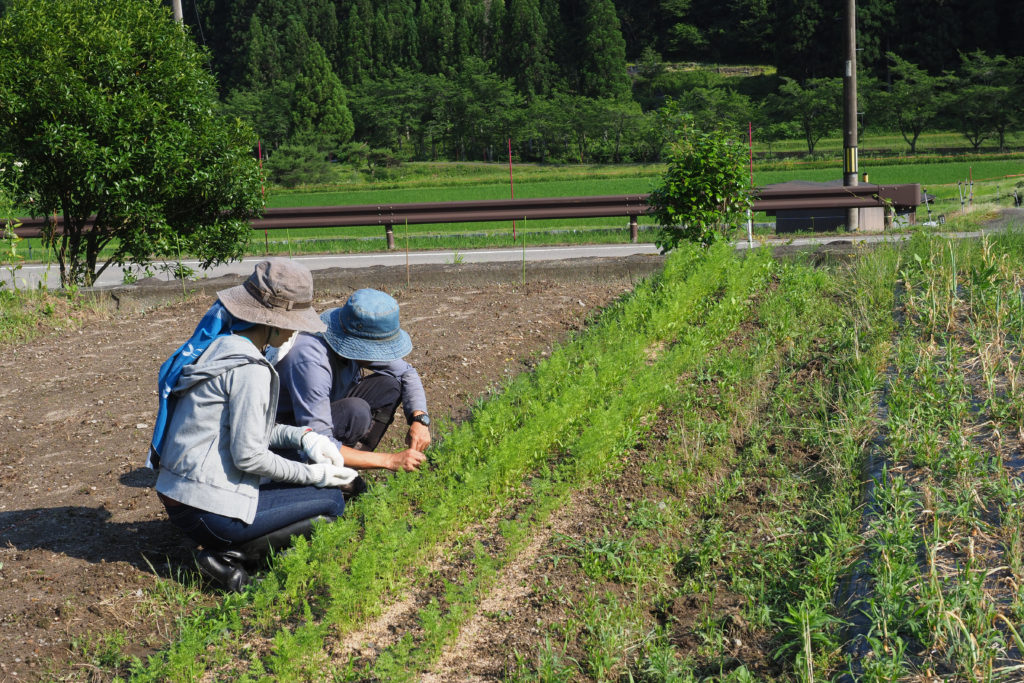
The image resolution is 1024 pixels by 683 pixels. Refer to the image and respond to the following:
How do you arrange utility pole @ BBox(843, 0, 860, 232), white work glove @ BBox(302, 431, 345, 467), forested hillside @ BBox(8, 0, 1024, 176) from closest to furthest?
white work glove @ BBox(302, 431, 345, 467) → utility pole @ BBox(843, 0, 860, 232) → forested hillside @ BBox(8, 0, 1024, 176)

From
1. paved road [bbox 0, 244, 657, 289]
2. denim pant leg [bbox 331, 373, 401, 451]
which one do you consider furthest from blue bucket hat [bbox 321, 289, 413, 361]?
paved road [bbox 0, 244, 657, 289]

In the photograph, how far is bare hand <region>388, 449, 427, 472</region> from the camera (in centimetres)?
431

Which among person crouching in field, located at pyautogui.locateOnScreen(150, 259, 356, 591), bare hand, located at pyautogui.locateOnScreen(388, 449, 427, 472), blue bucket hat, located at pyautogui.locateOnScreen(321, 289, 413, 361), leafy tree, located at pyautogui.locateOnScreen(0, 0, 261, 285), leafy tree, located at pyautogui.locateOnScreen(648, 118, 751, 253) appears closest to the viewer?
person crouching in field, located at pyautogui.locateOnScreen(150, 259, 356, 591)

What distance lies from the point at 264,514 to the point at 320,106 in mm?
58801

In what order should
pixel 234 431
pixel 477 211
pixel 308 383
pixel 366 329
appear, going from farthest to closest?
pixel 477 211 < pixel 366 329 < pixel 308 383 < pixel 234 431

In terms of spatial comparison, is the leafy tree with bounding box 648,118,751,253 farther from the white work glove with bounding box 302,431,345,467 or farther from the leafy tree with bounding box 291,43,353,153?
the leafy tree with bounding box 291,43,353,153

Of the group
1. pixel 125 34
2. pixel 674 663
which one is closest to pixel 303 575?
pixel 674 663

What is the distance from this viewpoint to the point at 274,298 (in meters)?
3.64

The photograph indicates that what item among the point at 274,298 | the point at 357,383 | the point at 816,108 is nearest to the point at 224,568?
the point at 274,298

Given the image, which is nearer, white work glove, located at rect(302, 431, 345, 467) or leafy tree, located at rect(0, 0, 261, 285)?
white work glove, located at rect(302, 431, 345, 467)

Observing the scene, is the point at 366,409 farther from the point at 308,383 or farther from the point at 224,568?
the point at 224,568

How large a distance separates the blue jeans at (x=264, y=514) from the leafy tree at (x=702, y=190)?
575 cm

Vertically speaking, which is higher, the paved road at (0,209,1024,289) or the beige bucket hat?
the beige bucket hat

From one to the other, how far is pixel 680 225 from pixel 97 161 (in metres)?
5.23
